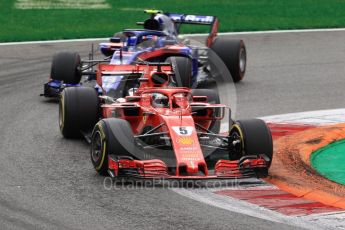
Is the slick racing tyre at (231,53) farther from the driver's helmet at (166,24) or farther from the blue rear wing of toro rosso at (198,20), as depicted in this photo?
the driver's helmet at (166,24)

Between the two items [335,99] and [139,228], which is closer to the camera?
[139,228]

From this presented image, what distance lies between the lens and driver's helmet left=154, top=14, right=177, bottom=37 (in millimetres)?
18859

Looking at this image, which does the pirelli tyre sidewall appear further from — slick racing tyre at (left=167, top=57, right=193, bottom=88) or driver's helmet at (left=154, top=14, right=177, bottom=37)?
driver's helmet at (left=154, top=14, right=177, bottom=37)

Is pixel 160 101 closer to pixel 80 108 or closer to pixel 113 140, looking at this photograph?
pixel 80 108

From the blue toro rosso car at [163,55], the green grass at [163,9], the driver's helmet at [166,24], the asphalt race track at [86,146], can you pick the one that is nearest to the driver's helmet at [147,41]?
the blue toro rosso car at [163,55]

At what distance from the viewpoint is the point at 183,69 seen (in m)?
16.4

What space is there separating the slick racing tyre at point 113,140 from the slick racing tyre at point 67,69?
547cm

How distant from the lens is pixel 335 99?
17531mm

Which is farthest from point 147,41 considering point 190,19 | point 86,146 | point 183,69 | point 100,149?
point 100,149

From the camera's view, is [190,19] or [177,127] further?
[190,19]

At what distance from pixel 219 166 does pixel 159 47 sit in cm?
670

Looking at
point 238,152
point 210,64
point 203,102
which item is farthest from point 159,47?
point 238,152

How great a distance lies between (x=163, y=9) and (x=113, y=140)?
1731cm

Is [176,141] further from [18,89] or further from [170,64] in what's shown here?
[18,89]
